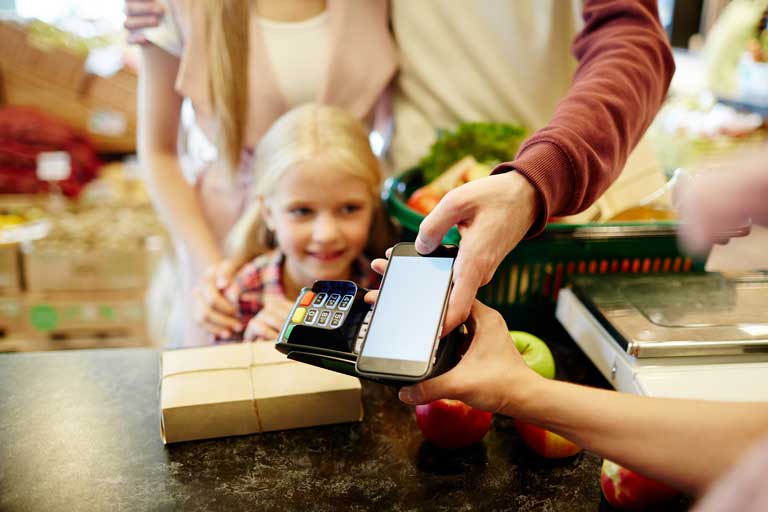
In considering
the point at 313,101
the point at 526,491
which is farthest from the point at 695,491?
the point at 313,101

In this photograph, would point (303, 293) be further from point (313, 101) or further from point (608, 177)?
point (313, 101)

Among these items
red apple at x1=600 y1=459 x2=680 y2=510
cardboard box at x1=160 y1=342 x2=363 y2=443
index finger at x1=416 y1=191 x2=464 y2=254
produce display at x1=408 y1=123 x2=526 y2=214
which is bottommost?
cardboard box at x1=160 y1=342 x2=363 y2=443

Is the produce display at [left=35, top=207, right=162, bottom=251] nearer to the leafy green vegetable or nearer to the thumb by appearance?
the leafy green vegetable

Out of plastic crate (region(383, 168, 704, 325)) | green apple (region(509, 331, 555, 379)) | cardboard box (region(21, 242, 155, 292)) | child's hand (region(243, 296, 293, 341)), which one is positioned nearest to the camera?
green apple (region(509, 331, 555, 379))

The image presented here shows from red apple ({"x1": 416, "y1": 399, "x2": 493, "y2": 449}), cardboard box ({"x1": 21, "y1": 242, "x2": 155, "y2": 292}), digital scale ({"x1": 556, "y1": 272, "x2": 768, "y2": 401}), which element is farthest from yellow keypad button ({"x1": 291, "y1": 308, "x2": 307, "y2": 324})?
cardboard box ({"x1": 21, "y1": 242, "x2": 155, "y2": 292})

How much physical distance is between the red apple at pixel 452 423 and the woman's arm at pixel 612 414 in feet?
0.45

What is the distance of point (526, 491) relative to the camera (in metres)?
0.75

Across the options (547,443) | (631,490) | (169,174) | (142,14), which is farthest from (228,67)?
(631,490)

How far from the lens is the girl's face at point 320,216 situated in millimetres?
1205

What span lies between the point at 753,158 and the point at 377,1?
3.62ft

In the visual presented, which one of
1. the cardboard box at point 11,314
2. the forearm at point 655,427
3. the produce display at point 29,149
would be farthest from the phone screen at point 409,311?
the produce display at point 29,149

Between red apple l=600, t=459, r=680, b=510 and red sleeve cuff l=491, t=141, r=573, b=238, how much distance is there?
32 cm

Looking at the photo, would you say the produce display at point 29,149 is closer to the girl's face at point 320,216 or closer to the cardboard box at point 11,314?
the cardboard box at point 11,314

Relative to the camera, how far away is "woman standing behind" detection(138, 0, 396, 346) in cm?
127
